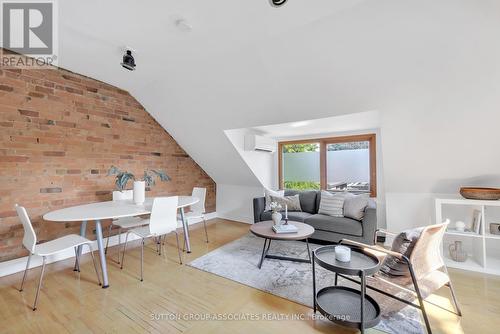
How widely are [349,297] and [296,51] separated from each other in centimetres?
236

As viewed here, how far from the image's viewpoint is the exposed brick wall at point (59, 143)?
2.58 m

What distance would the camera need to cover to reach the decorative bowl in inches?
99.7

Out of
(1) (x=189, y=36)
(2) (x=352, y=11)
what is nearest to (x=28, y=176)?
(1) (x=189, y=36)

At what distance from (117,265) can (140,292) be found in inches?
32.5

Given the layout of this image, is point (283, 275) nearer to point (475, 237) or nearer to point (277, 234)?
point (277, 234)

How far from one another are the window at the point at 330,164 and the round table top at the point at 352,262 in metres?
2.37

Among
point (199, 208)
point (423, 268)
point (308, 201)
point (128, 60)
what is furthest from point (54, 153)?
point (423, 268)

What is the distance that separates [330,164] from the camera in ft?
14.5

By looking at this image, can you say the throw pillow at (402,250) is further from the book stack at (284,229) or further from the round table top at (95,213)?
the round table top at (95,213)

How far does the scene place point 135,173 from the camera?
3.86 metres

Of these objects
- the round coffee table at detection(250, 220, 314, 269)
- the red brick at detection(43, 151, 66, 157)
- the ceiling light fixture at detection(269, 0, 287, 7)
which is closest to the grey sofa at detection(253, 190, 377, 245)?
the round coffee table at detection(250, 220, 314, 269)

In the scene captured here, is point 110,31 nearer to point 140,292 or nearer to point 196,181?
point 140,292

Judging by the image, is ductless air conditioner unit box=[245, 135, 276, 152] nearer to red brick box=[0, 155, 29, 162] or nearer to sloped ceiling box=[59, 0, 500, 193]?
sloped ceiling box=[59, 0, 500, 193]

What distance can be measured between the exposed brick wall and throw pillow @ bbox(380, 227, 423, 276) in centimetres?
375
